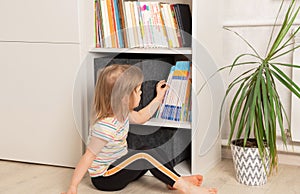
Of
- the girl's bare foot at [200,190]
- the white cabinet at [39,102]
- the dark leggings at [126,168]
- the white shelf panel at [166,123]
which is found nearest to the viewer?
the girl's bare foot at [200,190]

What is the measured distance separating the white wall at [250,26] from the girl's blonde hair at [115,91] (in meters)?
0.64

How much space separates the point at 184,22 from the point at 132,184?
76 centimetres

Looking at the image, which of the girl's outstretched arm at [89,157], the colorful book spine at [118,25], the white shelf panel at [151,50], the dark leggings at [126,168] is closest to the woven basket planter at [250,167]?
the dark leggings at [126,168]

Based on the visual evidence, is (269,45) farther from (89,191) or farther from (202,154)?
(89,191)

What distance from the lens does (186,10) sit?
2.39 meters

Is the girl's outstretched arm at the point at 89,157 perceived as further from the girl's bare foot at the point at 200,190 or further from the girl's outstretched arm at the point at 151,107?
the girl's bare foot at the point at 200,190

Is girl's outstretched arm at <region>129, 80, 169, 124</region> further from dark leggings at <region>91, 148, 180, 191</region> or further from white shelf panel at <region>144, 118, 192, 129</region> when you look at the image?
dark leggings at <region>91, 148, 180, 191</region>

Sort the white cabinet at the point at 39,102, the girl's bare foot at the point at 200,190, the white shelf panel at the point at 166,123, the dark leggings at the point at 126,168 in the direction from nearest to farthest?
1. the girl's bare foot at the point at 200,190
2. the dark leggings at the point at 126,168
3. the white shelf panel at the point at 166,123
4. the white cabinet at the point at 39,102

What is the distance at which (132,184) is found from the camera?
2.29m

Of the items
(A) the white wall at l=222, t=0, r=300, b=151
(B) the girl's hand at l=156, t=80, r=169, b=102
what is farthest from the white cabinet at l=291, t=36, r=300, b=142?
(B) the girl's hand at l=156, t=80, r=169, b=102

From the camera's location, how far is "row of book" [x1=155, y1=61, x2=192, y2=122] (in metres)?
2.33

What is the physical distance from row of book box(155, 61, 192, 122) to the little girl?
0.60ft

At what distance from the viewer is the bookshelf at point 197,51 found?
226cm

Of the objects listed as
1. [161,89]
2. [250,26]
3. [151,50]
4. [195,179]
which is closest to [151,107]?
[161,89]
